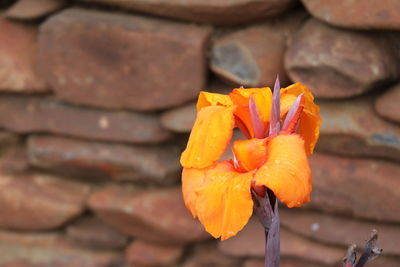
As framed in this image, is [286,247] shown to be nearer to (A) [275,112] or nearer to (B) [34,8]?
(B) [34,8]

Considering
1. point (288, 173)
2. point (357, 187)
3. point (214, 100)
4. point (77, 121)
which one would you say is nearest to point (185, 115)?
point (77, 121)

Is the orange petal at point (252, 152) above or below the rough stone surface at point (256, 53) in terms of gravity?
above

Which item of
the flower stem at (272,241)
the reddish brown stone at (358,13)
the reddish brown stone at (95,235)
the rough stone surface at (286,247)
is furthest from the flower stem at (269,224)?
the reddish brown stone at (95,235)

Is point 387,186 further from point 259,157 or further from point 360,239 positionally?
point 259,157

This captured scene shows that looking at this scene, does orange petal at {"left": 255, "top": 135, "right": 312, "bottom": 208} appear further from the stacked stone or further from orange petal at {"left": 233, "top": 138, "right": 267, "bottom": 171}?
the stacked stone

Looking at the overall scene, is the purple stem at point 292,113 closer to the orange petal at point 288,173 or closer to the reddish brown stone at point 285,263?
the orange petal at point 288,173

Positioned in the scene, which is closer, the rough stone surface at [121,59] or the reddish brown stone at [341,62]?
the reddish brown stone at [341,62]
